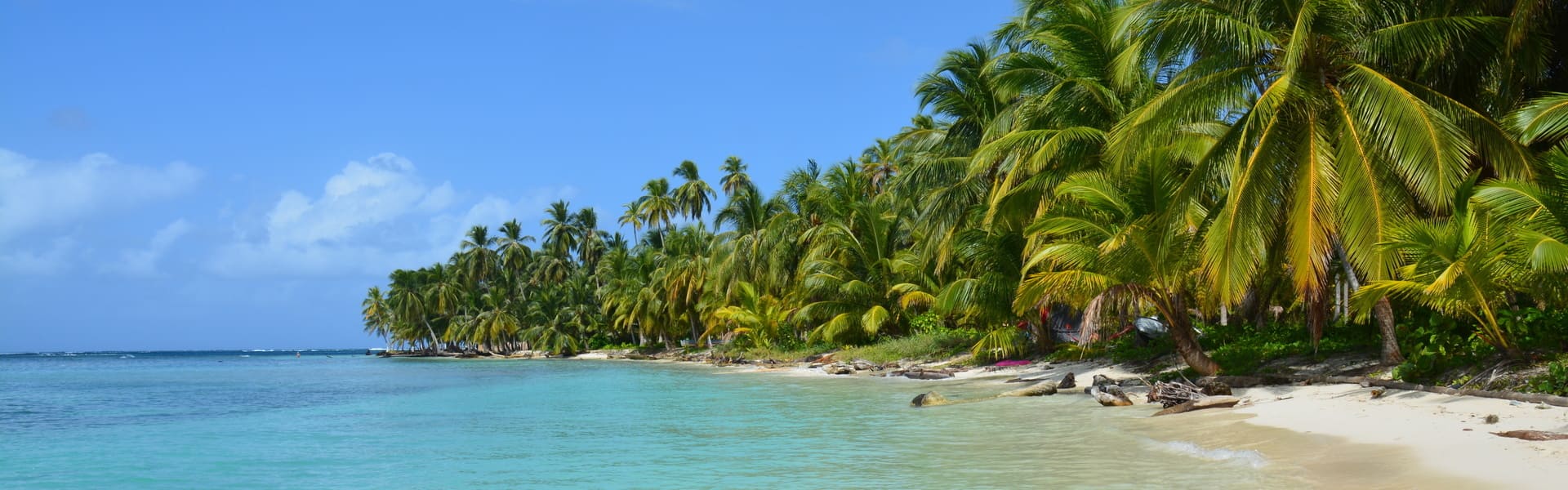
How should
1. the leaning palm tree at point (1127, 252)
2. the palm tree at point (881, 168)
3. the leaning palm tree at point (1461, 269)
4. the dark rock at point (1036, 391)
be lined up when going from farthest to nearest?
1. the palm tree at point (881, 168)
2. the dark rock at point (1036, 391)
3. the leaning palm tree at point (1127, 252)
4. the leaning palm tree at point (1461, 269)

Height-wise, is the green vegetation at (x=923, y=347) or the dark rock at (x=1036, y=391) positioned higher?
the green vegetation at (x=923, y=347)

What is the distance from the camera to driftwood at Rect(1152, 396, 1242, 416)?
37.5 feet

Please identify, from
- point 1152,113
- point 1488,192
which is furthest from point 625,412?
point 1488,192

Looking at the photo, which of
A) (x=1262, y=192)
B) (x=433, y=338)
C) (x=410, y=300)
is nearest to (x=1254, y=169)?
(x=1262, y=192)

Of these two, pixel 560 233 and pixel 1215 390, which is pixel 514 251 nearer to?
pixel 560 233

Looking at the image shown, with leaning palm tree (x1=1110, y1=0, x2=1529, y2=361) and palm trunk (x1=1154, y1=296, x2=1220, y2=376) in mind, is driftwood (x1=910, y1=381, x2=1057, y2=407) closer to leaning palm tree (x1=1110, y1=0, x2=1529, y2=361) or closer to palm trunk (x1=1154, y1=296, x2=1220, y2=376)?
palm trunk (x1=1154, y1=296, x2=1220, y2=376)

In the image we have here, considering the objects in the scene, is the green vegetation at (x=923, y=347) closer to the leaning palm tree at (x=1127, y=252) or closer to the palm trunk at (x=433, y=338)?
the leaning palm tree at (x=1127, y=252)

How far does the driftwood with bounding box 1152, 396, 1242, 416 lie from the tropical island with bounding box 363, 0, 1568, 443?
128 centimetres

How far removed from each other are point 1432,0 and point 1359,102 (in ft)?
5.60

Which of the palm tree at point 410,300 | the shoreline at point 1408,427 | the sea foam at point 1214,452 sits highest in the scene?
the palm tree at point 410,300

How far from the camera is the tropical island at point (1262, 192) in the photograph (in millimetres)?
9375

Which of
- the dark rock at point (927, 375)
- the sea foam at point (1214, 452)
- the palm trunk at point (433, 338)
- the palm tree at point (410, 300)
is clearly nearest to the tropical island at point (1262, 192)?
the dark rock at point (927, 375)

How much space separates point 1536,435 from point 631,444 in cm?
831

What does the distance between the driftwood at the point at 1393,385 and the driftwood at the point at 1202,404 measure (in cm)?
122
